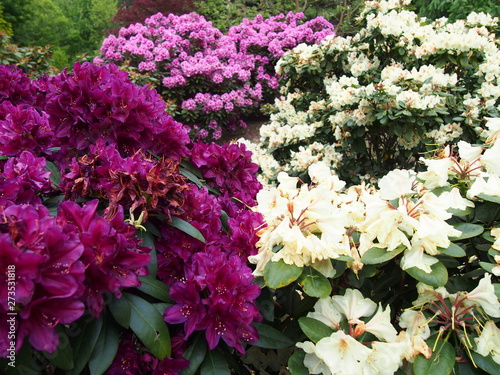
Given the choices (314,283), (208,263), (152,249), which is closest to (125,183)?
(152,249)


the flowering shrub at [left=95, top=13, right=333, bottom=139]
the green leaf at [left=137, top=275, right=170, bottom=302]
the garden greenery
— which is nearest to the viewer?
the garden greenery

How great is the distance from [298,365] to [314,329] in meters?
0.11

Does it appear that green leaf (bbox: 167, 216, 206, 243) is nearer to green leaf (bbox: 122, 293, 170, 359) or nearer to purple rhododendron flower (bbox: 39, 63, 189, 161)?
green leaf (bbox: 122, 293, 170, 359)

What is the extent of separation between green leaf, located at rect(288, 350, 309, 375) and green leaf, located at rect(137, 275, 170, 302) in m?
0.34

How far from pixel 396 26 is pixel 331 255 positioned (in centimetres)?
268

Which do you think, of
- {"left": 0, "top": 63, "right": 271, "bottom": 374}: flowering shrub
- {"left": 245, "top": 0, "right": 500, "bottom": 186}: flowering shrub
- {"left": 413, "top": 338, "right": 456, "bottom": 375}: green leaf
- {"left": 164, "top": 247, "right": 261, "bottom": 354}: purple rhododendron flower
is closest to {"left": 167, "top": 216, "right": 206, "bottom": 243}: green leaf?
{"left": 0, "top": 63, "right": 271, "bottom": 374}: flowering shrub

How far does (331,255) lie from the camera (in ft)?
3.07

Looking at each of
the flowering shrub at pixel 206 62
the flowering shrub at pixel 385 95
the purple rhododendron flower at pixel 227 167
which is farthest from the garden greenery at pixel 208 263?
the flowering shrub at pixel 206 62

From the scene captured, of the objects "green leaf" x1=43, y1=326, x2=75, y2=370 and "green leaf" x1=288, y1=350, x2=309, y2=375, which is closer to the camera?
"green leaf" x1=43, y1=326, x2=75, y2=370

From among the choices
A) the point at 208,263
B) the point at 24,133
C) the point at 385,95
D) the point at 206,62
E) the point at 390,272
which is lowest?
the point at 206,62

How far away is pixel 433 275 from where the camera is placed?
899 mm

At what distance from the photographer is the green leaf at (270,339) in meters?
1.04

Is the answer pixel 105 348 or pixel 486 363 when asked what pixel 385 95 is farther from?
pixel 105 348

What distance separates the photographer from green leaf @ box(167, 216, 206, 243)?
3.62 ft
